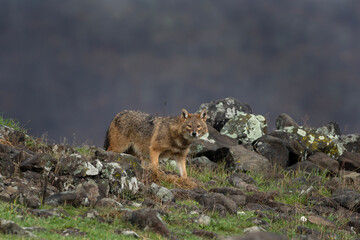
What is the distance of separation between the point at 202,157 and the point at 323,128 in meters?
11.0

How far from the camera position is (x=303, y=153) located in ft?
82.0

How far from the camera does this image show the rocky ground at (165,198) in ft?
32.0

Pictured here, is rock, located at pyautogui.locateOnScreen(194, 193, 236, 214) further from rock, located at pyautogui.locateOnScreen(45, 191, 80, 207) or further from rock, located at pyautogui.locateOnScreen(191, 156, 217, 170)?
rock, located at pyautogui.locateOnScreen(191, 156, 217, 170)

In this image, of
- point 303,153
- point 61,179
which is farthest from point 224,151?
point 61,179

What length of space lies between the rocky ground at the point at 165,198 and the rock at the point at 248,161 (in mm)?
41

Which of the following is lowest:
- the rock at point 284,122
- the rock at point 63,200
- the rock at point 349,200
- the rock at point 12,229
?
the rock at point 12,229

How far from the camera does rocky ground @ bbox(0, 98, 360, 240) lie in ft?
32.0

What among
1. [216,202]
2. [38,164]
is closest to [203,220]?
[216,202]

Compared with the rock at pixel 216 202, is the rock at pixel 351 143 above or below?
above

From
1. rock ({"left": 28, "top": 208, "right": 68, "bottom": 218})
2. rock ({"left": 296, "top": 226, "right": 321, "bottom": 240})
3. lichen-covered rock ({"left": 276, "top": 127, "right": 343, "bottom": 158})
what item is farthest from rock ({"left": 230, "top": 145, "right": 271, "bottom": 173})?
rock ({"left": 28, "top": 208, "right": 68, "bottom": 218})

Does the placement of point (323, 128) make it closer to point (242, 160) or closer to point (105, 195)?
point (242, 160)

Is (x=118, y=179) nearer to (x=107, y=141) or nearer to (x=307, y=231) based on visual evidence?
(x=307, y=231)

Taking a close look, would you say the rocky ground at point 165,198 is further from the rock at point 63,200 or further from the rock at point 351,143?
the rock at point 351,143

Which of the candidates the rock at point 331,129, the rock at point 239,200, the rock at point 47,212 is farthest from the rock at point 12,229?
the rock at point 331,129
